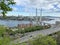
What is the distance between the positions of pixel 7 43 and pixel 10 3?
9.82 feet

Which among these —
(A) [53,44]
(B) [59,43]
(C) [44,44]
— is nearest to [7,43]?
(C) [44,44]

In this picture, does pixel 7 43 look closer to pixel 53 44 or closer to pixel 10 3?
pixel 10 3

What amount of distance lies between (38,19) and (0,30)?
78.6m

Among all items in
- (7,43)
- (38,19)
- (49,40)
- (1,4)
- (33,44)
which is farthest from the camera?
(38,19)

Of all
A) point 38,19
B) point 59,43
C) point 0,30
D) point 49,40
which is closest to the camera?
point 0,30

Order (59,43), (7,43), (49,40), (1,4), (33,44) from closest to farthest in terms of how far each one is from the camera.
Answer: (1,4) < (7,43) < (33,44) < (49,40) < (59,43)

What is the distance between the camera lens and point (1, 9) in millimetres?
5043

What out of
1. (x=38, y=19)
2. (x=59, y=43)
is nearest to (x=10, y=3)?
(x=59, y=43)

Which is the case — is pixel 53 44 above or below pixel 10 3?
below

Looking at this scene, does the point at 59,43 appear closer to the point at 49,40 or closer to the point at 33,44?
the point at 49,40

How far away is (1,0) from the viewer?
5062 millimetres

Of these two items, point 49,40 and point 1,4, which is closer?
point 1,4

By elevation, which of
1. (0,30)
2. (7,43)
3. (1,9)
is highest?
(1,9)

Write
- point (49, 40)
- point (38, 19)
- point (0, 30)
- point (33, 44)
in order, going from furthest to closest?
point (38, 19), point (49, 40), point (33, 44), point (0, 30)
